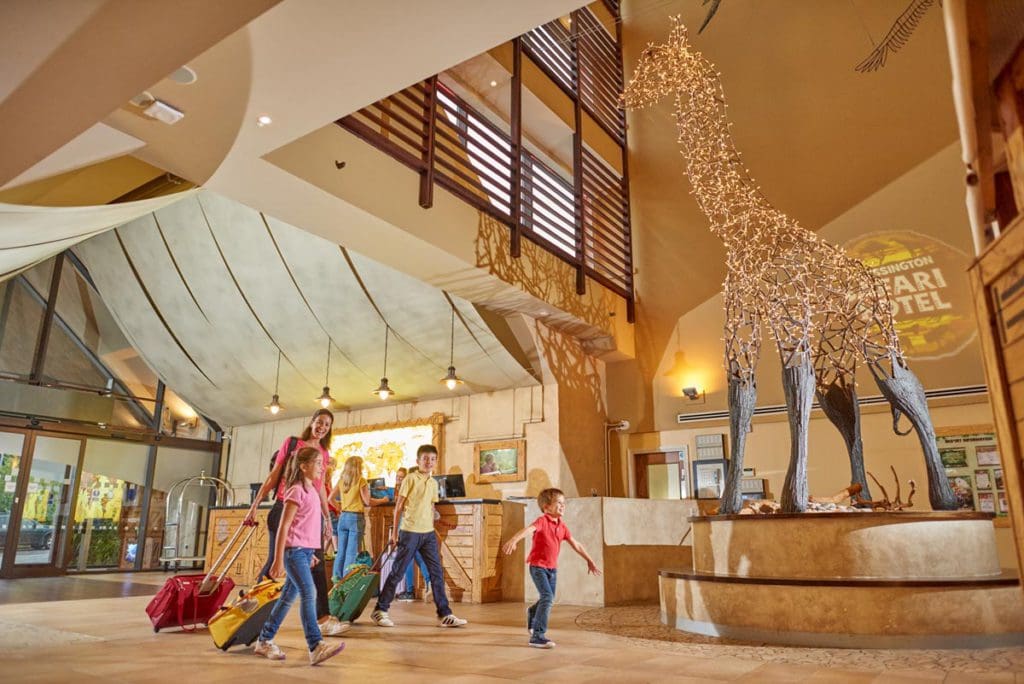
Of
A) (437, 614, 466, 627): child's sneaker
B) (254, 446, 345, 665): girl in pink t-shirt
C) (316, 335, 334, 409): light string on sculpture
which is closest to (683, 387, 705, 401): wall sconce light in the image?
(316, 335, 334, 409): light string on sculpture

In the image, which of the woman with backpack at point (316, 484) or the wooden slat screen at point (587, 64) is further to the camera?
the wooden slat screen at point (587, 64)

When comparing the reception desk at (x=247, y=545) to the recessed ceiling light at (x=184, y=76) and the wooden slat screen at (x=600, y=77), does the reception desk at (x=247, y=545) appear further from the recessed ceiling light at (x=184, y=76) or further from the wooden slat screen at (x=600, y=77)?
the wooden slat screen at (x=600, y=77)

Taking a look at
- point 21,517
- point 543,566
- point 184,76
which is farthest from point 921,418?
point 21,517

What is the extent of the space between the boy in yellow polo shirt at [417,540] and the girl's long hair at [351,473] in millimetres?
1861

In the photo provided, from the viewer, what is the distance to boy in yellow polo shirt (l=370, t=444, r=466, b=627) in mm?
5504

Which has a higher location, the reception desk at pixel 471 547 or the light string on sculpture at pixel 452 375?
the light string on sculpture at pixel 452 375

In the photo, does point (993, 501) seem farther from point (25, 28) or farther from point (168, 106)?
point (25, 28)

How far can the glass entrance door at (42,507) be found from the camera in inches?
416

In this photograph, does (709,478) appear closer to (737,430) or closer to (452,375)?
(452,375)

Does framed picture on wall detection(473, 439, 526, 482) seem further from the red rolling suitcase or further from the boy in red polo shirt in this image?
the boy in red polo shirt

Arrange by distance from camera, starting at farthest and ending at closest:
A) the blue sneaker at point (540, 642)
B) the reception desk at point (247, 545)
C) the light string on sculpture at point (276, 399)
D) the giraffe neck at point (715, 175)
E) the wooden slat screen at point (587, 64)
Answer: the light string on sculpture at point (276, 399) → the wooden slat screen at point (587, 64) → the reception desk at point (247, 545) → the giraffe neck at point (715, 175) → the blue sneaker at point (540, 642)

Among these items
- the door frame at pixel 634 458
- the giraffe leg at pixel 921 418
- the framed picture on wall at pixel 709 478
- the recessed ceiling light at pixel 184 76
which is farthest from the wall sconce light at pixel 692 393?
the recessed ceiling light at pixel 184 76

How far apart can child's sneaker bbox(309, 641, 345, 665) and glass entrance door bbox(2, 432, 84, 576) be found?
949 centimetres

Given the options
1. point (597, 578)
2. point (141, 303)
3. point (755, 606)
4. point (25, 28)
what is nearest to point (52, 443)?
point (141, 303)
